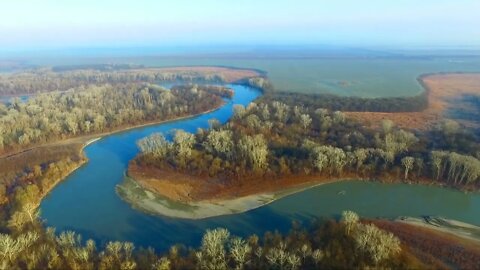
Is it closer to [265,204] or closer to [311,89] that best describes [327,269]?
[265,204]

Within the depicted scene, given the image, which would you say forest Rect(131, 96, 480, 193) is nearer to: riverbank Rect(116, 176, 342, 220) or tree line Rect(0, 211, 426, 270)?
riverbank Rect(116, 176, 342, 220)

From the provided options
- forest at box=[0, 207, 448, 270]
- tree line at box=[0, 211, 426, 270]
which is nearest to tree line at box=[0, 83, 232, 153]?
tree line at box=[0, 211, 426, 270]

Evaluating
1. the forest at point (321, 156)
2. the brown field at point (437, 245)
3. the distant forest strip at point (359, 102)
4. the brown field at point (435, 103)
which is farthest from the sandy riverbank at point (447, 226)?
the distant forest strip at point (359, 102)

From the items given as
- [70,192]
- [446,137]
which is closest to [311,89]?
[446,137]

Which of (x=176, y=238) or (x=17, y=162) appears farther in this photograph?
(x=17, y=162)

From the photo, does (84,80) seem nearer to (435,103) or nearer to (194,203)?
(194,203)

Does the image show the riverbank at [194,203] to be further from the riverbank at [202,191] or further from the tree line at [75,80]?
the tree line at [75,80]

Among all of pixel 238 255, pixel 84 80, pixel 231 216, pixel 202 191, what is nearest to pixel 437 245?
pixel 238 255
